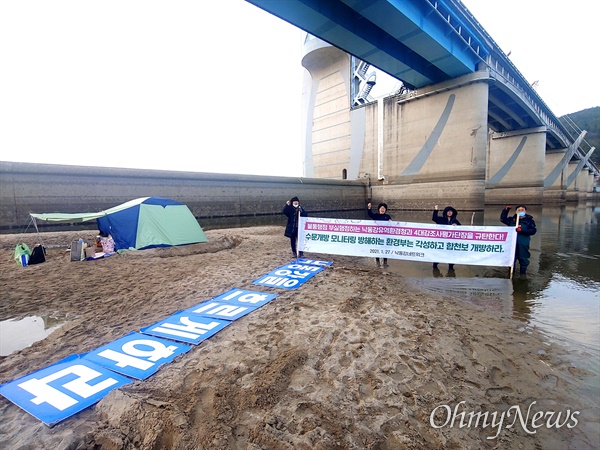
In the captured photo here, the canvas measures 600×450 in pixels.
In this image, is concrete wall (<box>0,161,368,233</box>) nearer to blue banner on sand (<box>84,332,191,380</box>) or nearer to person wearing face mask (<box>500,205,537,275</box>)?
blue banner on sand (<box>84,332,191,380</box>)

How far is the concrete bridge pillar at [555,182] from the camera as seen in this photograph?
51750mm

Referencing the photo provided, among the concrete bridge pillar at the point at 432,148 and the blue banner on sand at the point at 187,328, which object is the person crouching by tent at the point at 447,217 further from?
the concrete bridge pillar at the point at 432,148

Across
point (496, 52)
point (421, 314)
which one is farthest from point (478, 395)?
point (496, 52)

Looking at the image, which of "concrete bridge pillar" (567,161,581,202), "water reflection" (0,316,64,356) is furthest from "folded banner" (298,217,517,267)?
"concrete bridge pillar" (567,161,581,202)

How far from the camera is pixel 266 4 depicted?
1758 centimetres

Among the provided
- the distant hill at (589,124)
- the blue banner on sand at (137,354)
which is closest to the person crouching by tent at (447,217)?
the blue banner on sand at (137,354)

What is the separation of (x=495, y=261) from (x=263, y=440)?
23.1ft

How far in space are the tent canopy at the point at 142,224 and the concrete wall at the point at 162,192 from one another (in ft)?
33.7

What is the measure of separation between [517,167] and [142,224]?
52260 millimetres

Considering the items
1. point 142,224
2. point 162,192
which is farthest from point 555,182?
point 142,224

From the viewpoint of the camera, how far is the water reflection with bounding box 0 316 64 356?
12.8ft

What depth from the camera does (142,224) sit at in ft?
33.1

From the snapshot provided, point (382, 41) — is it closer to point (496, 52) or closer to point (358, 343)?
point (496, 52)

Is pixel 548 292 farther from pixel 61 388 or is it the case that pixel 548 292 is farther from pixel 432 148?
pixel 432 148
